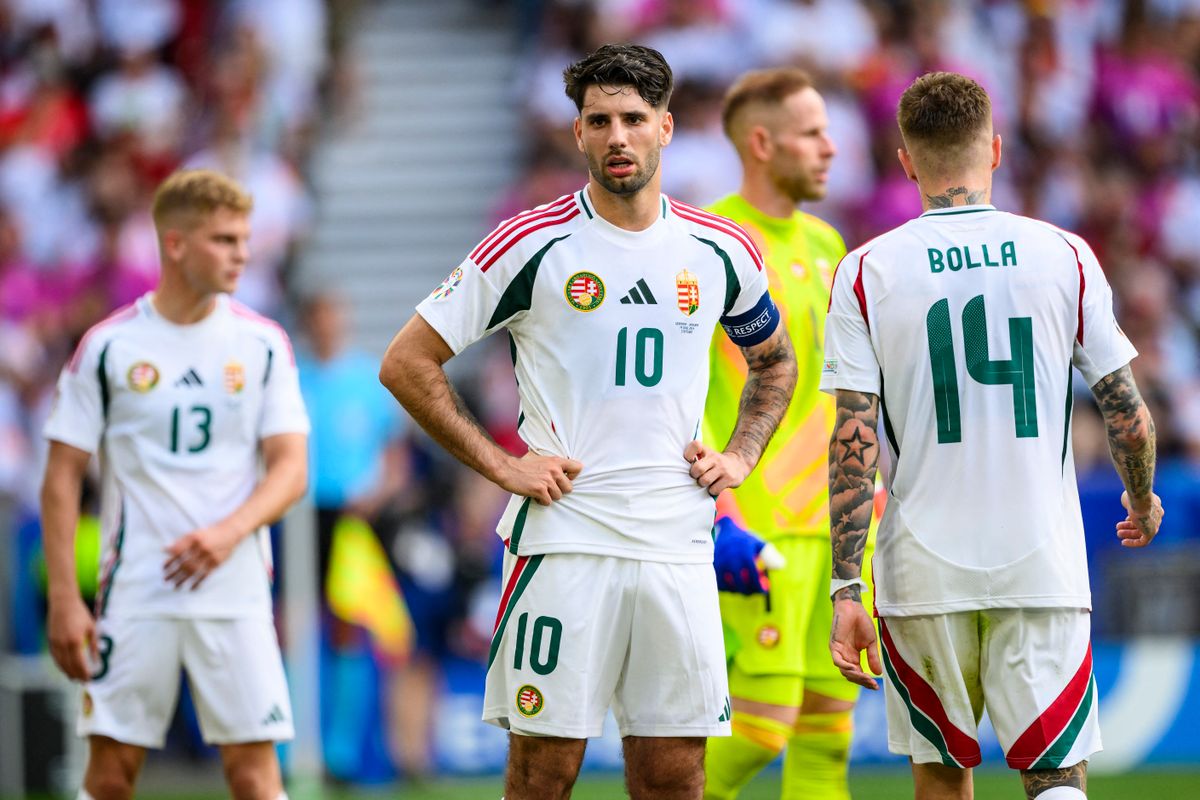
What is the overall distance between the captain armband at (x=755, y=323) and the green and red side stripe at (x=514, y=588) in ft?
3.42

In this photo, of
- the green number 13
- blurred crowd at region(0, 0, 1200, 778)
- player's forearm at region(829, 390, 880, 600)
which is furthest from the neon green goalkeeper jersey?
blurred crowd at region(0, 0, 1200, 778)

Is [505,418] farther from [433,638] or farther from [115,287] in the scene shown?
[115,287]

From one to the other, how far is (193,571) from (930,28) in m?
10.6

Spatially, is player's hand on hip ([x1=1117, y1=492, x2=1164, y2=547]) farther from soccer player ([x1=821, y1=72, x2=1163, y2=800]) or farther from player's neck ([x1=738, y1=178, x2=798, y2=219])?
player's neck ([x1=738, y1=178, x2=798, y2=219])

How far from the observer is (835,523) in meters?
5.20

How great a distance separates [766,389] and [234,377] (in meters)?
2.21

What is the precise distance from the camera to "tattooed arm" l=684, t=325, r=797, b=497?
549cm

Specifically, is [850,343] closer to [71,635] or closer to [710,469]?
[710,469]

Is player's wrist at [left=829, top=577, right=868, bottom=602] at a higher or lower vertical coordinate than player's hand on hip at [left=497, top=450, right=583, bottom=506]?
lower

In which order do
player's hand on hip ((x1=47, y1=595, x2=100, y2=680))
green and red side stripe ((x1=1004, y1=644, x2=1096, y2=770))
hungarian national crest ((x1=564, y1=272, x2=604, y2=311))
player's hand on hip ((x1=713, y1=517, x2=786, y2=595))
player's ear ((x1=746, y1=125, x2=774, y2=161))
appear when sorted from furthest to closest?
player's ear ((x1=746, y1=125, x2=774, y2=161)), player's hand on hip ((x1=47, y1=595, x2=100, y2=680)), player's hand on hip ((x1=713, y1=517, x2=786, y2=595)), hungarian national crest ((x1=564, y1=272, x2=604, y2=311)), green and red side stripe ((x1=1004, y1=644, x2=1096, y2=770))

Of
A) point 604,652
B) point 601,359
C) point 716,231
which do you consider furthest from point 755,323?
point 604,652

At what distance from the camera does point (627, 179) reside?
5348 millimetres

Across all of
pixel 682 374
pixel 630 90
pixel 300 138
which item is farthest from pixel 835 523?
pixel 300 138

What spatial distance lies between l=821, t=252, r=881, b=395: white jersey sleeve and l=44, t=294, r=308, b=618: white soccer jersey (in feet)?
8.31
